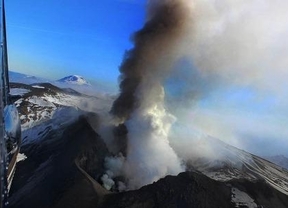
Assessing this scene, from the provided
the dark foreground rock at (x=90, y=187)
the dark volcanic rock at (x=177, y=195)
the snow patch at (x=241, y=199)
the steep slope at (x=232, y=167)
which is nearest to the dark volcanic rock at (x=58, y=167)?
the dark foreground rock at (x=90, y=187)

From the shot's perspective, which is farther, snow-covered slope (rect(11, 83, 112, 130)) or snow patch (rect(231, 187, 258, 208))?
snow-covered slope (rect(11, 83, 112, 130))

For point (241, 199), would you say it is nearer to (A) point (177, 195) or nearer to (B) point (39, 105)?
(A) point (177, 195)

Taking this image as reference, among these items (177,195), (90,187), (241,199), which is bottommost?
(90,187)

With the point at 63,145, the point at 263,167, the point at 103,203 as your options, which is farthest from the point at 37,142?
the point at 263,167

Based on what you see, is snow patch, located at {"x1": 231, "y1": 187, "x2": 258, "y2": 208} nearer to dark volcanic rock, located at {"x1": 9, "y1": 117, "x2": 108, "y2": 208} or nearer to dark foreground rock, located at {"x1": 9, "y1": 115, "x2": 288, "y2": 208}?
dark foreground rock, located at {"x1": 9, "y1": 115, "x2": 288, "y2": 208}

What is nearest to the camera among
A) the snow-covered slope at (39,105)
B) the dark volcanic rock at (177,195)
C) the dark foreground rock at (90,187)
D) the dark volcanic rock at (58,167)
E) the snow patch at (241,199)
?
the dark volcanic rock at (177,195)

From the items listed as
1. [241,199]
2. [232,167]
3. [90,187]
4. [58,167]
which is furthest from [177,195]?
[232,167]

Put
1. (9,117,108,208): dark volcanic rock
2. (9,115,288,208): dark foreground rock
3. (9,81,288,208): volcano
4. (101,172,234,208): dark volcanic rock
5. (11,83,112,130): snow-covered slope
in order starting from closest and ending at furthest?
(101,172,234,208): dark volcanic rock, (9,115,288,208): dark foreground rock, (9,81,288,208): volcano, (9,117,108,208): dark volcanic rock, (11,83,112,130): snow-covered slope

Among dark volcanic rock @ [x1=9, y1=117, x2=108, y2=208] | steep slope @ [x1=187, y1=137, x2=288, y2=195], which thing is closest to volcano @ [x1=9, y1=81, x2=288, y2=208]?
dark volcanic rock @ [x1=9, y1=117, x2=108, y2=208]

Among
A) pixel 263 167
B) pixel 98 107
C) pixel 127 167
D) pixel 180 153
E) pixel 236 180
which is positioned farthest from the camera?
pixel 98 107

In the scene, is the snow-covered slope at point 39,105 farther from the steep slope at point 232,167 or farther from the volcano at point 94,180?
the steep slope at point 232,167

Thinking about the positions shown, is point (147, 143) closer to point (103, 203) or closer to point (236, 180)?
point (236, 180)
